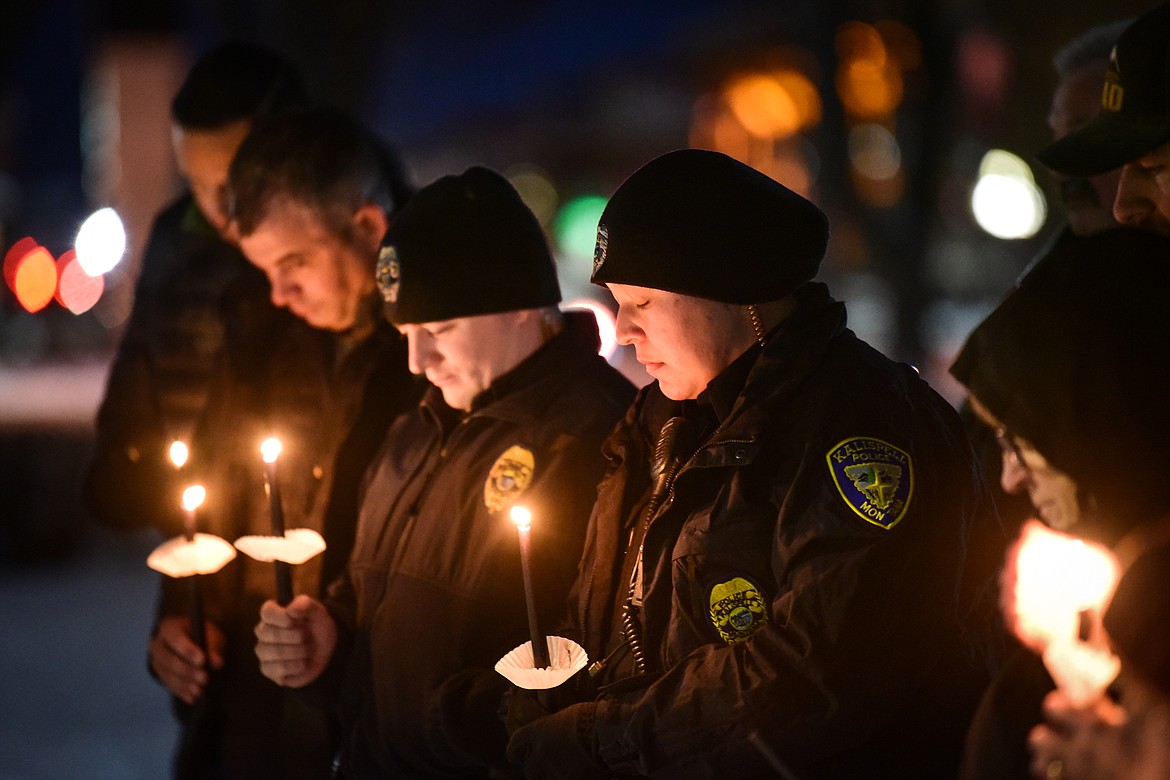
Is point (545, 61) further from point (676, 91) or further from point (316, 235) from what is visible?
point (676, 91)

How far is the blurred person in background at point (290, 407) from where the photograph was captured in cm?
369

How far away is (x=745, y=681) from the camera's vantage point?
230 cm

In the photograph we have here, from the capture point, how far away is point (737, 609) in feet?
7.98

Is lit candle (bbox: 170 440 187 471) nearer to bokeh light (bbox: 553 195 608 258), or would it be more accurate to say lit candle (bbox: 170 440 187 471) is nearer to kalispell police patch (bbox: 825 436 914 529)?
kalispell police patch (bbox: 825 436 914 529)

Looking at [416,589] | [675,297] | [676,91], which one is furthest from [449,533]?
[676,91]

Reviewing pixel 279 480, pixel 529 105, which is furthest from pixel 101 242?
pixel 529 105

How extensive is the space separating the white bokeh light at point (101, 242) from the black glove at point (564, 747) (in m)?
17.9

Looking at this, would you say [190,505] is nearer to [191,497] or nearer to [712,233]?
[191,497]

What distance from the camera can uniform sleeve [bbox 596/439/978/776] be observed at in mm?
2254

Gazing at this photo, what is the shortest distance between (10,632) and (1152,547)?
331 inches

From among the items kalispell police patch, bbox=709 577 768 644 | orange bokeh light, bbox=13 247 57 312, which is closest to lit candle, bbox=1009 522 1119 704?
kalispell police patch, bbox=709 577 768 644

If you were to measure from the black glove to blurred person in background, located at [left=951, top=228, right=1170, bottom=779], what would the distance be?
2.53 ft

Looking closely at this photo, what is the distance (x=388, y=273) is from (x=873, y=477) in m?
1.39

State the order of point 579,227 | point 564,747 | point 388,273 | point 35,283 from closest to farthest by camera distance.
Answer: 1. point 564,747
2. point 388,273
3. point 35,283
4. point 579,227
